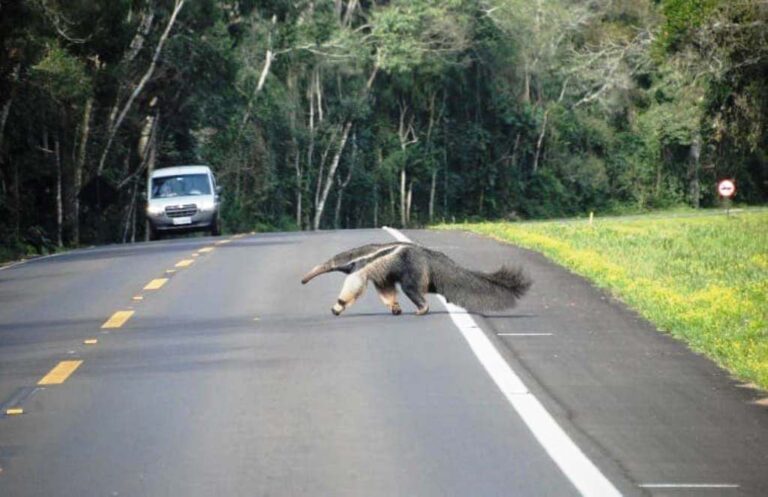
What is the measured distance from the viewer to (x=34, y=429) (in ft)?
33.7

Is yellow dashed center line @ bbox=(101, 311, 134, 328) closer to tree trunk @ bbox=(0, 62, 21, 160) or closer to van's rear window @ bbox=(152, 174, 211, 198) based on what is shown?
tree trunk @ bbox=(0, 62, 21, 160)

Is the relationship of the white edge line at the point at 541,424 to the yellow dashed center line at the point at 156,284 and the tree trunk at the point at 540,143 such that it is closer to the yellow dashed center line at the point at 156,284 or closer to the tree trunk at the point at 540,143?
the yellow dashed center line at the point at 156,284

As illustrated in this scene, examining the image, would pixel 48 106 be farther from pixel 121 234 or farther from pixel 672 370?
pixel 672 370

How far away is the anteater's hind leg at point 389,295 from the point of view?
53.4ft

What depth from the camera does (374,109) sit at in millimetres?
76062

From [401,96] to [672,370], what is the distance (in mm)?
64780

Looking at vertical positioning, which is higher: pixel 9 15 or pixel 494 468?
pixel 9 15

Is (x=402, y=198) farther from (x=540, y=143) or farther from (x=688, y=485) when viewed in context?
(x=688, y=485)

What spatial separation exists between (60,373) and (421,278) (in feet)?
14.2

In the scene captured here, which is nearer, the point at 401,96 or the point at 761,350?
the point at 761,350

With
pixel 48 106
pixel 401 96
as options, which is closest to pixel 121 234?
pixel 48 106

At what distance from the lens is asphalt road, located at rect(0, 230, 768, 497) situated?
8.66 meters

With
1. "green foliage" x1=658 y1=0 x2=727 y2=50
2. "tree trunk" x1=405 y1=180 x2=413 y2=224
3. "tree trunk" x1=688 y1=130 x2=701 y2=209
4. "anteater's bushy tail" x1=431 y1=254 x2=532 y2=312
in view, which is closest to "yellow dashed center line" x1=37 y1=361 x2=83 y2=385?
"anteater's bushy tail" x1=431 y1=254 x2=532 y2=312

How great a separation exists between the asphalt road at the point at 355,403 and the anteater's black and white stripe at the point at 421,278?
23cm
